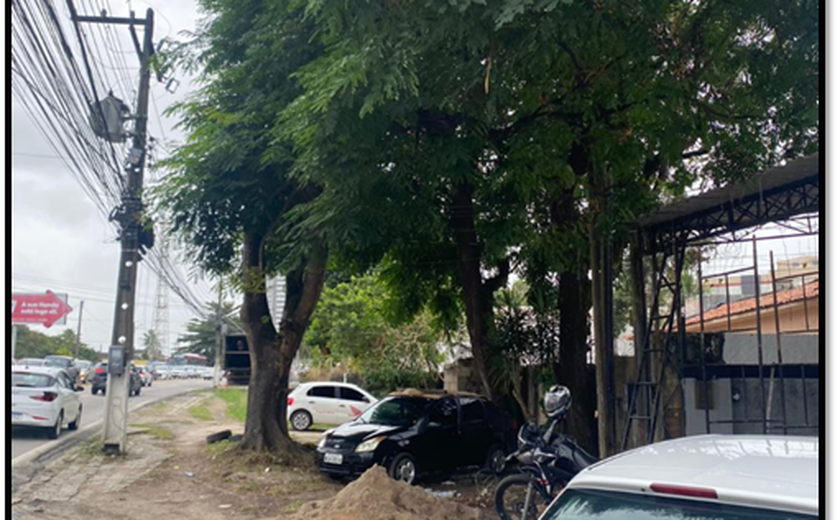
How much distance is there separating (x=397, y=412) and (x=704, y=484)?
10432 millimetres

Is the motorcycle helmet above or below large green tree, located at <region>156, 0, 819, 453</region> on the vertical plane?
below

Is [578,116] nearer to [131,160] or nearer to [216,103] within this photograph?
[216,103]

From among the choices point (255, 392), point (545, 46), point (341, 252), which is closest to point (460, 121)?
point (545, 46)

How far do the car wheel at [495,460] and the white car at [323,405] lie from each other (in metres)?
7.00

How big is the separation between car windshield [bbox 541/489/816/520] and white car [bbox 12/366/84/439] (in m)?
10.5

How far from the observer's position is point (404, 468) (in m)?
12.0

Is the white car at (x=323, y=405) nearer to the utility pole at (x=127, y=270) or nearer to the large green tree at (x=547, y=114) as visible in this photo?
the utility pole at (x=127, y=270)

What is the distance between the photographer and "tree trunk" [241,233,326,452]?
1378cm

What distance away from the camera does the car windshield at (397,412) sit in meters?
12.9

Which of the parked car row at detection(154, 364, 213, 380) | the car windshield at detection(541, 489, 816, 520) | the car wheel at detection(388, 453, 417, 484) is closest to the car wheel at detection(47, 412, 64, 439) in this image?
the car wheel at detection(388, 453, 417, 484)

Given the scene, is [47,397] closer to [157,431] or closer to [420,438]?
[157,431]

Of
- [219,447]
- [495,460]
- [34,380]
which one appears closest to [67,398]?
[34,380]

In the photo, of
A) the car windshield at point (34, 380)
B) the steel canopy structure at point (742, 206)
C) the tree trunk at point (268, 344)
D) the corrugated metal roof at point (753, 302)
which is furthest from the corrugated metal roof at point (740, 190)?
the car windshield at point (34, 380)

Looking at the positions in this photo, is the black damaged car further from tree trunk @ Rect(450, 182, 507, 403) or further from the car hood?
tree trunk @ Rect(450, 182, 507, 403)
